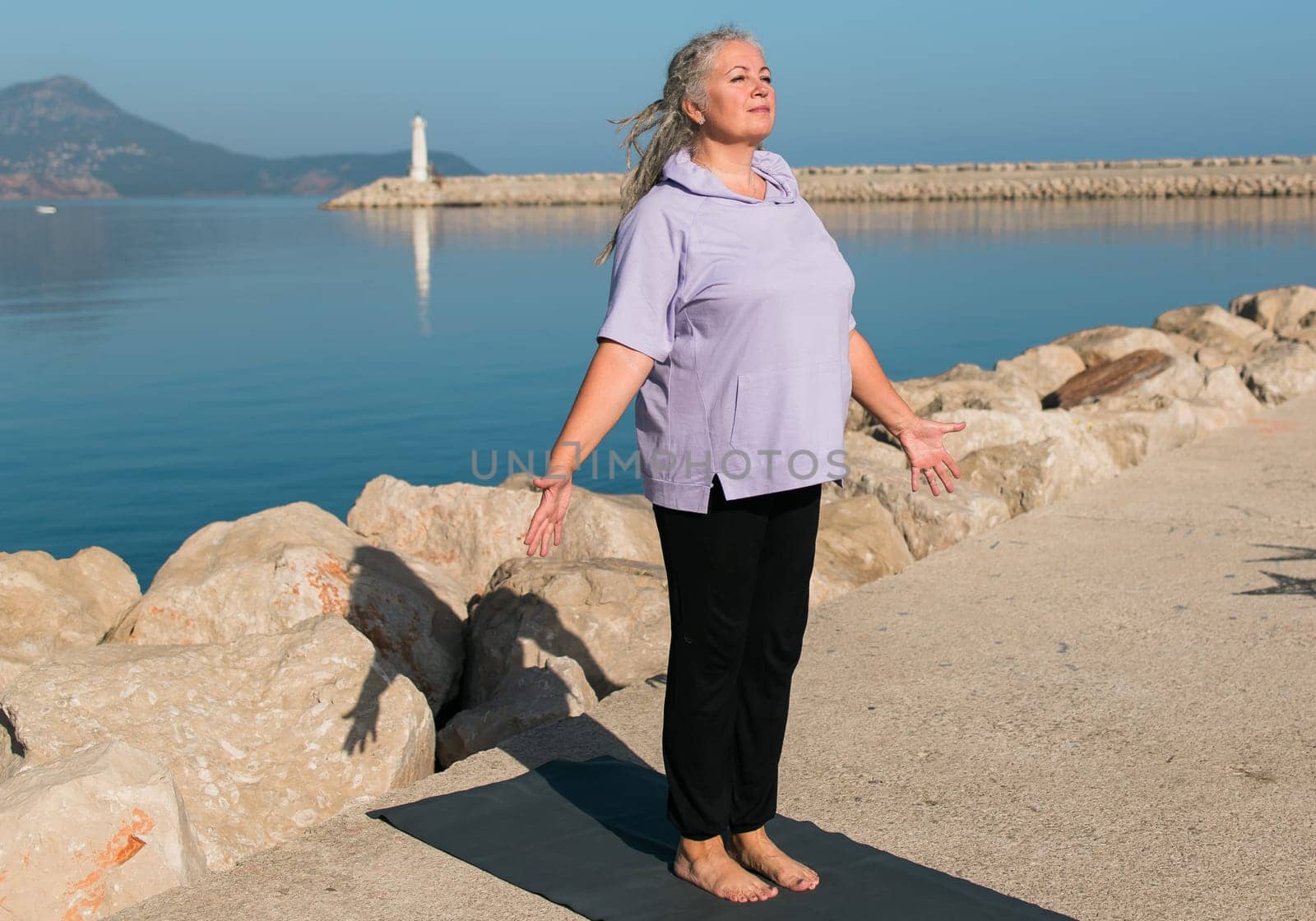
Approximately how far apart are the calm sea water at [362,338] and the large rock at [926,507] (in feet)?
6.39

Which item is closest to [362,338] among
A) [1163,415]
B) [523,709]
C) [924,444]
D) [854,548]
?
[1163,415]

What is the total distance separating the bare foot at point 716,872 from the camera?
3.01 metres

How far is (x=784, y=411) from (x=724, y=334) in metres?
0.21

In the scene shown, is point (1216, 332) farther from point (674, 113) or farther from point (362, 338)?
point (362, 338)

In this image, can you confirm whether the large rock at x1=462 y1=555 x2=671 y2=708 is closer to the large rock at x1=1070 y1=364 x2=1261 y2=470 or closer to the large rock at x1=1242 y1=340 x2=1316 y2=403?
the large rock at x1=1070 y1=364 x2=1261 y2=470

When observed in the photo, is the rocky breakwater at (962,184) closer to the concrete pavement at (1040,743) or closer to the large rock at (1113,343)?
the large rock at (1113,343)

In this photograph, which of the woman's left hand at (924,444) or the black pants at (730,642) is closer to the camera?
the black pants at (730,642)

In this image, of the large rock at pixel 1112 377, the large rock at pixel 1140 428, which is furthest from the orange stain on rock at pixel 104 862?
the large rock at pixel 1112 377

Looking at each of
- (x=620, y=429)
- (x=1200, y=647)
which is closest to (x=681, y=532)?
(x=1200, y=647)

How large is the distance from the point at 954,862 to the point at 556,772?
3.67 ft

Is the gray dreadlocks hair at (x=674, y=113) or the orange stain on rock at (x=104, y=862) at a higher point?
the gray dreadlocks hair at (x=674, y=113)

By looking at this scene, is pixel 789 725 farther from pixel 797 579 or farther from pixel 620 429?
pixel 620 429

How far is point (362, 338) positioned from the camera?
21859 mm

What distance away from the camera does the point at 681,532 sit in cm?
290
